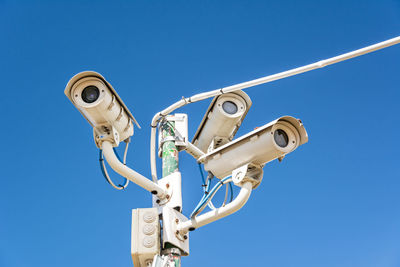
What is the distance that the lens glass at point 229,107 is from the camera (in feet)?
16.5

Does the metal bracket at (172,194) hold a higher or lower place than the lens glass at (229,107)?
lower

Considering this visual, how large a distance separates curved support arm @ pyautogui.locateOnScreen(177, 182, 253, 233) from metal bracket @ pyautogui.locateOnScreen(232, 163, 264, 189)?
44 millimetres

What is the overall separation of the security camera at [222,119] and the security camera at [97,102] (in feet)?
4.20

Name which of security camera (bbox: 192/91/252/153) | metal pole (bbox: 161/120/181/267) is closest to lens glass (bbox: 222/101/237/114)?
security camera (bbox: 192/91/252/153)

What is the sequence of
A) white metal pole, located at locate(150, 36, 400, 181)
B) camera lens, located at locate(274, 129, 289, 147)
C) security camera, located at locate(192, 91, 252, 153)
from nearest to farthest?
1. camera lens, located at locate(274, 129, 289, 147)
2. white metal pole, located at locate(150, 36, 400, 181)
3. security camera, located at locate(192, 91, 252, 153)

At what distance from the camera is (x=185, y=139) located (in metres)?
4.70

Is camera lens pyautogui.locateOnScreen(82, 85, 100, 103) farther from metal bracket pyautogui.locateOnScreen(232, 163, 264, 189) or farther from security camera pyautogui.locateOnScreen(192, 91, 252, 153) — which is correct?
security camera pyautogui.locateOnScreen(192, 91, 252, 153)

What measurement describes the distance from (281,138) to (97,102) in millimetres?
1481

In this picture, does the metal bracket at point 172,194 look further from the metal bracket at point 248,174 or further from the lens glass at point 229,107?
the lens glass at point 229,107

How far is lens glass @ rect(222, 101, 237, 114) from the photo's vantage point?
5031mm

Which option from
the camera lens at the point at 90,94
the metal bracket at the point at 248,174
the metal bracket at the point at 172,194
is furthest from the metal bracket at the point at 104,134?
the metal bracket at the point at 248,174

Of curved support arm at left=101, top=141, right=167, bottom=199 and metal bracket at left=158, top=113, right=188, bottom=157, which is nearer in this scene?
curved support arm at left=101, top=141, right=167, bottom=199

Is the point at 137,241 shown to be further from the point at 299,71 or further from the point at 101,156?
the point at 299,71

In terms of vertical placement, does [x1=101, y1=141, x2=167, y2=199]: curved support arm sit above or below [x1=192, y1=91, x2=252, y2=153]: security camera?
below
